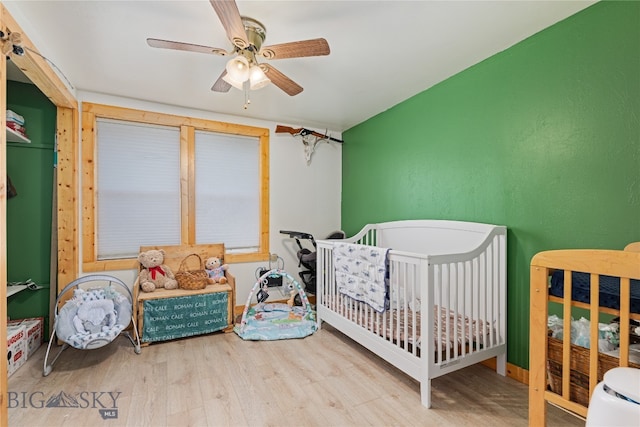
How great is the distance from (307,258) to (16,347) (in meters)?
2.53

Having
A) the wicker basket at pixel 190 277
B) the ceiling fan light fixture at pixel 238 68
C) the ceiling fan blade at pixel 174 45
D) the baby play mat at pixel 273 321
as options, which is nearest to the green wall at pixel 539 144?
the baby play mat at pixel 273 321

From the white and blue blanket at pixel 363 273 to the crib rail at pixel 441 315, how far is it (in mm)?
64

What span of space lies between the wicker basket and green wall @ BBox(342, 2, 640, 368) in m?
2.13

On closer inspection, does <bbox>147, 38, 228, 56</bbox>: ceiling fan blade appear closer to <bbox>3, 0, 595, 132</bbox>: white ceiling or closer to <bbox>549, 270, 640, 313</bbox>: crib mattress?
<bbox>3, 0, 595, 132</bbox>: white ceiling

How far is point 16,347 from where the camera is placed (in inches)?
84.7

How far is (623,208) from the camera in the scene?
1.55 m

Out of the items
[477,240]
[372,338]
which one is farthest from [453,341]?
[477,240]

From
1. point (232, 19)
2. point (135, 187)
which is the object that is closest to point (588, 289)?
point (232, 19)

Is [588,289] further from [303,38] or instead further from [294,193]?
[294,193]

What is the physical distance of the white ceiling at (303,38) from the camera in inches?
65.5

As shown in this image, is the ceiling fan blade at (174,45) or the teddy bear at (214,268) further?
the teddy bear at (214,268)

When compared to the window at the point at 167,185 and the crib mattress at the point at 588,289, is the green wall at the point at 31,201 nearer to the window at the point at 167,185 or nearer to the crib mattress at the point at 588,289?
the window at the point at 167,185

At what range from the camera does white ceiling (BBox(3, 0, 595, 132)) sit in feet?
5.46

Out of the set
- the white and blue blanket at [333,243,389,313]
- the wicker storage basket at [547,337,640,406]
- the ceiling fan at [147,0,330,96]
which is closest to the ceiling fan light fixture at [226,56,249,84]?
the ceiling fan at [147,0,330,96]
